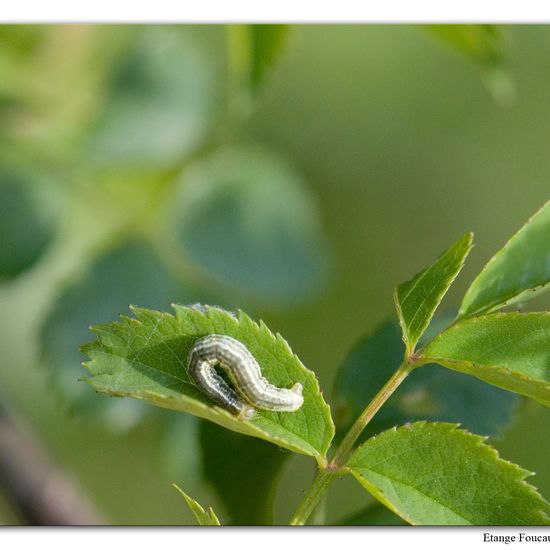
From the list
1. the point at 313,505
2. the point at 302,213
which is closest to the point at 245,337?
the point at 313,505

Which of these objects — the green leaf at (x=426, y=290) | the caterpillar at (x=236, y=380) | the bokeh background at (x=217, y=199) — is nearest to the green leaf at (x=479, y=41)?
the bokeh background at (x=217, y=199)

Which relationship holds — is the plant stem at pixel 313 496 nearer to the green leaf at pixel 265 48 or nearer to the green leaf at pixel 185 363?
the green leaf at pixel 185 363

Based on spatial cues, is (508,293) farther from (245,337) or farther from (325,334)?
(325,334)

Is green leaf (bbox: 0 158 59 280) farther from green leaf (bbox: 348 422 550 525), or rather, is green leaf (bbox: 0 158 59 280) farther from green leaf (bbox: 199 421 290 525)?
green leaf (bbox: 348 422 550 525)
